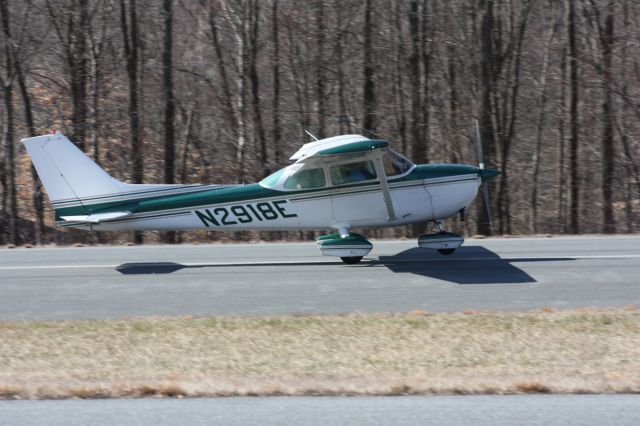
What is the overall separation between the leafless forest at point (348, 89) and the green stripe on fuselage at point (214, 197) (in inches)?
371

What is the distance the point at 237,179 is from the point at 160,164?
297cm

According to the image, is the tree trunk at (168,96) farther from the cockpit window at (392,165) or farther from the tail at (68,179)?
the cockpit window at (392,165)

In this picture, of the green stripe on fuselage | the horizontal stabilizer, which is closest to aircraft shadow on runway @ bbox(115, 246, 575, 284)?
the horizontal stabilizer

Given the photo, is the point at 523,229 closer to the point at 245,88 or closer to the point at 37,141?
the point at 245,88

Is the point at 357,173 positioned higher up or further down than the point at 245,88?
further down

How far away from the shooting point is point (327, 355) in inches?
322

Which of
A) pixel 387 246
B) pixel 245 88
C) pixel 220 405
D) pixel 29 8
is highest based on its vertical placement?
pixel 29 8

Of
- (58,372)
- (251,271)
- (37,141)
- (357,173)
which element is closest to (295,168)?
(357,173)

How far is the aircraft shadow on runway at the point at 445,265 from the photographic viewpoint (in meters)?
12.4

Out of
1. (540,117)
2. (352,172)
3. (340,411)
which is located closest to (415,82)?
(540,117)

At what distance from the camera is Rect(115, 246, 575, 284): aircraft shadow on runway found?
40.8 ft

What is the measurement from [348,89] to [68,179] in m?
12.8

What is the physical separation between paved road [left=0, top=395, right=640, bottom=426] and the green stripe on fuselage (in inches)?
306

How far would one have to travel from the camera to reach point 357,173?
14.0 m
